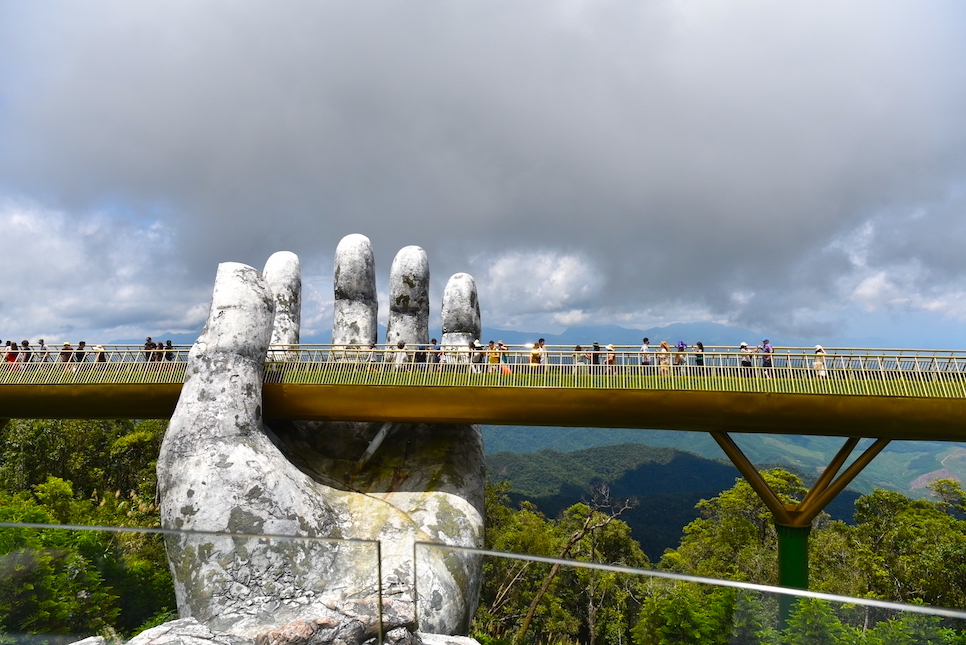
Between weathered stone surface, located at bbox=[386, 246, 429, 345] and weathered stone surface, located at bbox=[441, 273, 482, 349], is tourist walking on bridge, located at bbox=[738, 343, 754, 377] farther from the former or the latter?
weathered stone surface, located at bbox=[386, 246, 429, 345]

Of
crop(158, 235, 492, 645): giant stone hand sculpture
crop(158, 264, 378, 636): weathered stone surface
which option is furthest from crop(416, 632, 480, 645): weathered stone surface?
crop(158, 264, 378, 636): weathered stone surface

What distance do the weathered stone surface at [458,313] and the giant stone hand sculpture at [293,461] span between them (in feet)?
0.15

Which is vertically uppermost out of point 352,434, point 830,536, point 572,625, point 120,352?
point 120,352

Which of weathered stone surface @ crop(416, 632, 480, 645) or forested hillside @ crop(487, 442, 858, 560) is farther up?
weathered stone surface @ crop(416, 632, 480, 645)

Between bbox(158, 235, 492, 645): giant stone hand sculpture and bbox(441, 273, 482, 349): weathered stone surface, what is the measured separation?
5 cm

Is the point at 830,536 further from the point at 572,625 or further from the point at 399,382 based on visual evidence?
the point at 399,382

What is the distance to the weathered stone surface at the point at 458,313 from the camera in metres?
19.8

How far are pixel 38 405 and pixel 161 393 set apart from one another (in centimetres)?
472

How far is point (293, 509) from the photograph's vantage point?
44.0 feet

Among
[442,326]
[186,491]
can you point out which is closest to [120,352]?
[186,491]

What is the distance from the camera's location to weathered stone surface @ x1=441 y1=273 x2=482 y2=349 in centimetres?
1983

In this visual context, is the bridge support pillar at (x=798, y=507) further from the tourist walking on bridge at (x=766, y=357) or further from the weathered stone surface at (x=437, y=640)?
the weathered stone surface at (x=437, y=640)

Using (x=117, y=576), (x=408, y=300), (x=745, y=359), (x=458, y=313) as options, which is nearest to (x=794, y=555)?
(x=745, y=359)

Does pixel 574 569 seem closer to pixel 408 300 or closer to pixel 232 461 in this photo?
pixel 232 461
